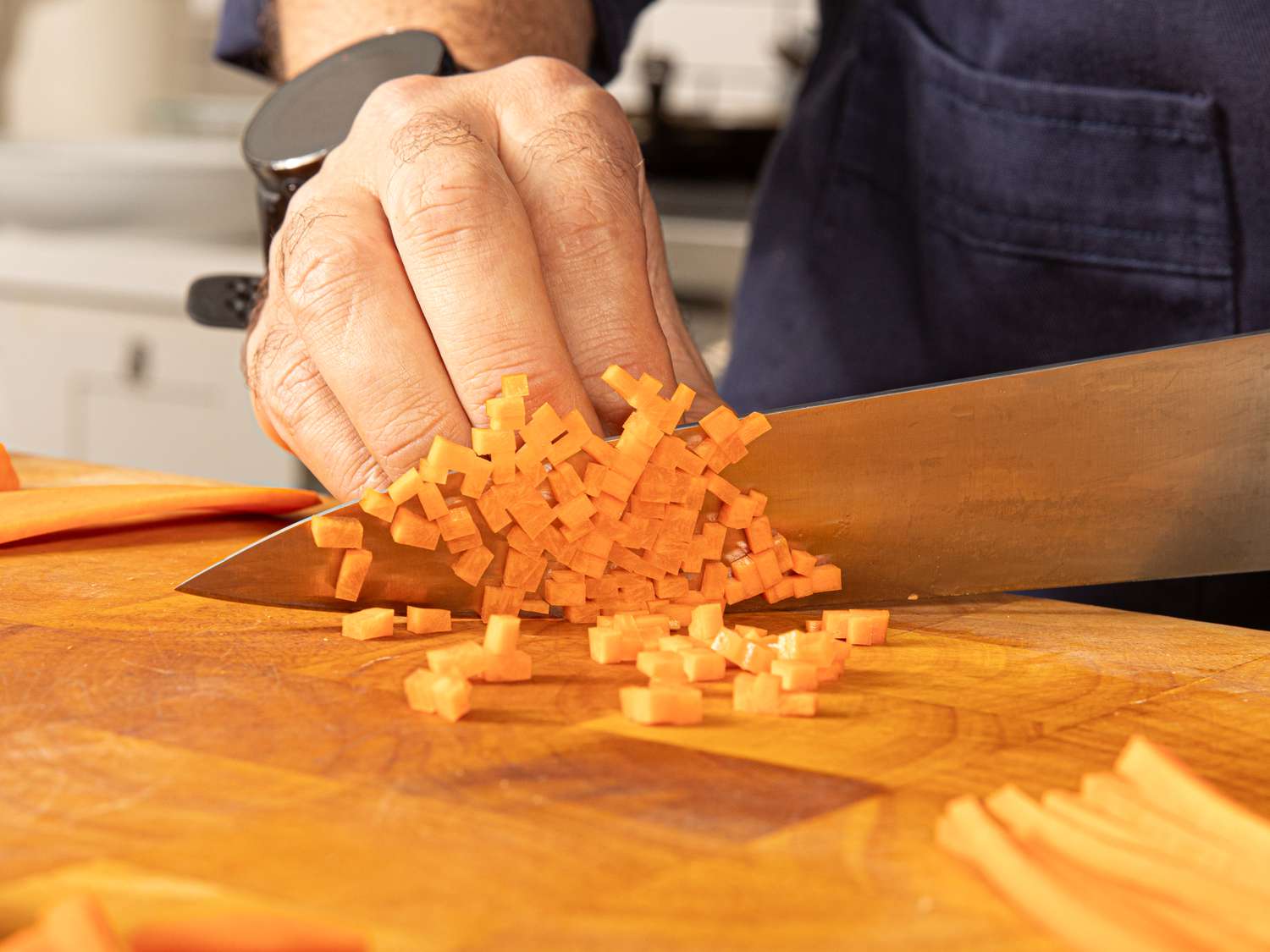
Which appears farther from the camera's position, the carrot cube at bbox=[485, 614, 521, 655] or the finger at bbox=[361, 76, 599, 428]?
the finger at bbox=[361, 76, 599, 428]

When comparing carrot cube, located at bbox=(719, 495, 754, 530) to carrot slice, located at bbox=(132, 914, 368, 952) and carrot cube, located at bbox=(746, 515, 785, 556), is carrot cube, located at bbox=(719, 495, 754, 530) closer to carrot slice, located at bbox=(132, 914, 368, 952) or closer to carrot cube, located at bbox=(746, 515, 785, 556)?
carrot cube, located at bbox=(746, 515, 785, 556)

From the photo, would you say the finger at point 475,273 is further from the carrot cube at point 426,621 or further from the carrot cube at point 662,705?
the carrot cube at point 662,705

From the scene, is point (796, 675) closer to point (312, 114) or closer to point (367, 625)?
point (367, 625)

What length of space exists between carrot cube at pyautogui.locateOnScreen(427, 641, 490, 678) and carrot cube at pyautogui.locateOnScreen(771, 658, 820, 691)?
184 millimetres

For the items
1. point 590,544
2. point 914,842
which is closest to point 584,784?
point 914,842

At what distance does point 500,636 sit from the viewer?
90 cm

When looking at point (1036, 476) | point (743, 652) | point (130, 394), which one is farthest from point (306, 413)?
point (130, 394)

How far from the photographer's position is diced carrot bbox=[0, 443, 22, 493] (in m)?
1.27

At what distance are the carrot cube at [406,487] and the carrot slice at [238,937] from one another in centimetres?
45

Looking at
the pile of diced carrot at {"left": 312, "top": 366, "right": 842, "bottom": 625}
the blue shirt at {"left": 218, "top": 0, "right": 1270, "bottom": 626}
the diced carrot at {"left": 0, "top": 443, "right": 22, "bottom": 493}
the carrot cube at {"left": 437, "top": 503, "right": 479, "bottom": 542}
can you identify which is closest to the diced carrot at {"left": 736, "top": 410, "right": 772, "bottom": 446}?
the pile of diced carrot at {"left": 312, "top": 366, "right": 842, "bottom": 625}

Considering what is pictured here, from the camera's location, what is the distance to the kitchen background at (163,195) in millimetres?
2791

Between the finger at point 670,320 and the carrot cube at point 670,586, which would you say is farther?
the finger at point 670,320

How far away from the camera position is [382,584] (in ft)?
3.35

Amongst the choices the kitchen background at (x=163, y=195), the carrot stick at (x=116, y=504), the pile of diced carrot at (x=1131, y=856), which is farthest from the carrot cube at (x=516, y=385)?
the kitchen background at (x=163, y=195)
